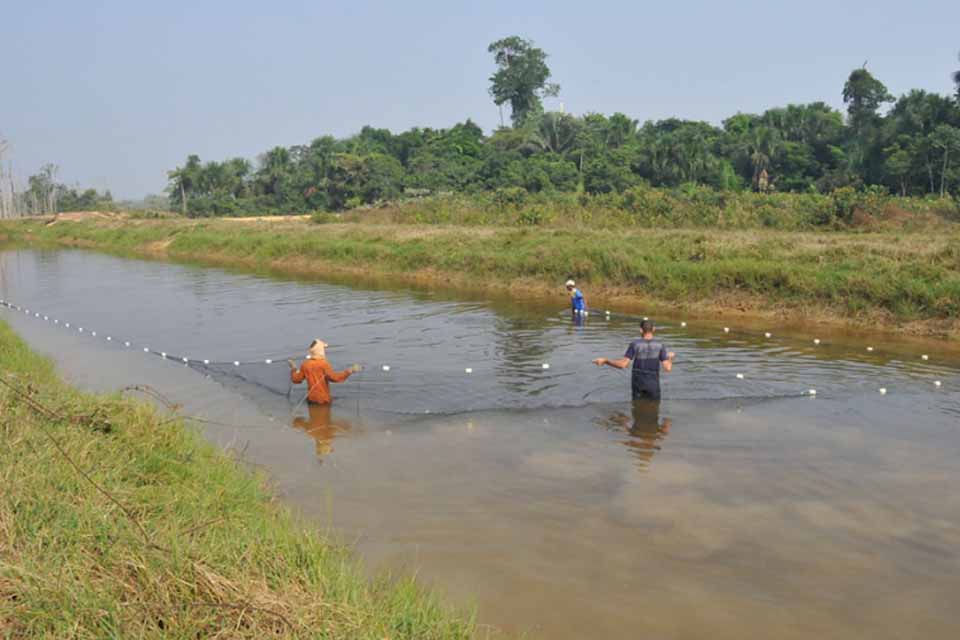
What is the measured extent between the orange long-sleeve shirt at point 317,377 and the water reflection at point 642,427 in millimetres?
4059

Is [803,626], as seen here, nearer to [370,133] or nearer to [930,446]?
[930,446]

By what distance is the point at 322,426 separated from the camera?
36.6 ft

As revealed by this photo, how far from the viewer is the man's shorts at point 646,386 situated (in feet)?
37.8

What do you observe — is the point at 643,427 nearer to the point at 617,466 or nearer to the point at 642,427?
the point at 642,427

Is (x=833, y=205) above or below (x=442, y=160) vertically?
below

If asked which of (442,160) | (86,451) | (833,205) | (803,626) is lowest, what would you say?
(803,626)

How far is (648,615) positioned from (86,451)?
16.5ft

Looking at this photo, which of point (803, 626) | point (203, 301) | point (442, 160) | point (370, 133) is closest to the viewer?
point (803, 626)

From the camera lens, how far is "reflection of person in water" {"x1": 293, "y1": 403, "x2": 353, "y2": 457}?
408 inches

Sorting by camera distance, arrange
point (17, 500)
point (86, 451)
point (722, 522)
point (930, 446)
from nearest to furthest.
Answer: point (17, 500), point (86, 451), point (722, 522), point (930, 446)

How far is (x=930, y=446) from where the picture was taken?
9883mm

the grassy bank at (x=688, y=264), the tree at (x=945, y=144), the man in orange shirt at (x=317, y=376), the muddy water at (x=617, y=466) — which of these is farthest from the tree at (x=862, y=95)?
the man in orange shirt at (x=317, y=376)

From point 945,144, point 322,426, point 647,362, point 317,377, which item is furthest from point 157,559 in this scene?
point 945,144

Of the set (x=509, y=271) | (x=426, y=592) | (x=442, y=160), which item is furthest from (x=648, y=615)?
(x=442, y=160)
